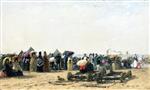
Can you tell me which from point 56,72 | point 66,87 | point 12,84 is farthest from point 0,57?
point 66,87

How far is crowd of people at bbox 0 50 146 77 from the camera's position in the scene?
19.6 metres

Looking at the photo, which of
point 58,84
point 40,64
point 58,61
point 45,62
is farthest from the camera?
point 58,61

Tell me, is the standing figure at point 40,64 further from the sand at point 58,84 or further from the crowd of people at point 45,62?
the sand at point 58,84

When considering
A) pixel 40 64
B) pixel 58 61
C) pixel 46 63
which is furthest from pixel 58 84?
pixel 58 61

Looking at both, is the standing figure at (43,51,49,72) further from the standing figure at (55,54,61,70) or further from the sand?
the sand

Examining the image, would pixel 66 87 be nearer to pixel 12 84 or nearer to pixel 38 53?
pixel 12 84

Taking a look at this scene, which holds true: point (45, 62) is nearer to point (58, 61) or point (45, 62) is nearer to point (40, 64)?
point (40, 64)

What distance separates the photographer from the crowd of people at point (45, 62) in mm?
19609

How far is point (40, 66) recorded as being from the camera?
2191 cm

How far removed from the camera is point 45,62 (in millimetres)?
22078

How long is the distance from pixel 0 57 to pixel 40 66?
6.77 feet

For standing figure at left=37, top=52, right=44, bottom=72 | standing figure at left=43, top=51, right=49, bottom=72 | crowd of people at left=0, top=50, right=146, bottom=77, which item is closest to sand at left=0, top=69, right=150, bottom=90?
crowd of people at left=0, top=50, right=146, bottom=77

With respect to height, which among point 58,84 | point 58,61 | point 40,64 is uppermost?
point 58,61

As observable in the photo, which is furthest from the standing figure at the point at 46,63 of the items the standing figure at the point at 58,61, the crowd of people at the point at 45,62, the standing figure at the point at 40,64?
the standing figure at the point at 58,61
